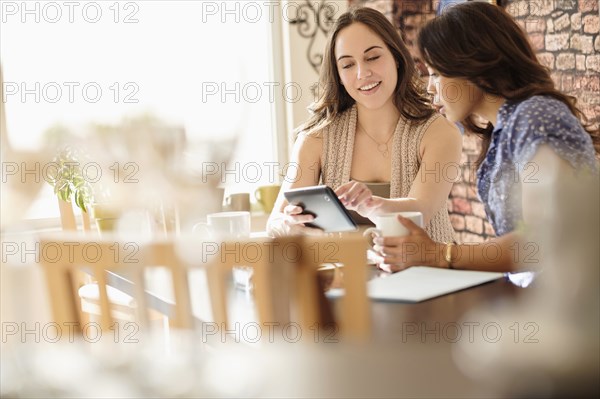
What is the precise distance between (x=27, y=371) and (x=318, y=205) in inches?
41.2

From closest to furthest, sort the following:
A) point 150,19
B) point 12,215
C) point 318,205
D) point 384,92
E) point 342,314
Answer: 1. point 342,314
2. point 12,215
3. point 318,205
4. point 384,92
5. point 150,19

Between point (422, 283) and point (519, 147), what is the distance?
334 millimetres

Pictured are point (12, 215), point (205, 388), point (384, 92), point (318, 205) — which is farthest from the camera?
point (384, 92)

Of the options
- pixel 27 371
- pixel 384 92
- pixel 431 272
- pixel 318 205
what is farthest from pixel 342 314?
pixel 384 92

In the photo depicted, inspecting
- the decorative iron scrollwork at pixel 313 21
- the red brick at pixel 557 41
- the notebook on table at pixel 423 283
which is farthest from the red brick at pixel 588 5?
the decorative iron scrollwork at pixel 313 21

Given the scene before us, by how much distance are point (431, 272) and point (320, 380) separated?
0.87 metres

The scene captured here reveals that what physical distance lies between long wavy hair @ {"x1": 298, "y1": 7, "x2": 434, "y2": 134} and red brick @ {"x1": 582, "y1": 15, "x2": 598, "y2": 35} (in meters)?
0.68

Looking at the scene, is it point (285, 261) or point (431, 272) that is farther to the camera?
point (431, 272)

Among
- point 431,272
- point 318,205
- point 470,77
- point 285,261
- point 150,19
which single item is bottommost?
point 431,272

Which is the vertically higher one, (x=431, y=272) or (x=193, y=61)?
(x=193, y=61)

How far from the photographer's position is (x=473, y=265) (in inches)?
59.1

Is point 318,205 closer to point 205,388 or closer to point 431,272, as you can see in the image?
point 431,272

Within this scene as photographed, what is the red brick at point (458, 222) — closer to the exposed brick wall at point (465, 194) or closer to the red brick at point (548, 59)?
the exposed brick wall at point (465, 194)

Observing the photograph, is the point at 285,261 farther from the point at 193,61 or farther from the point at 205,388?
the point at 193,61
